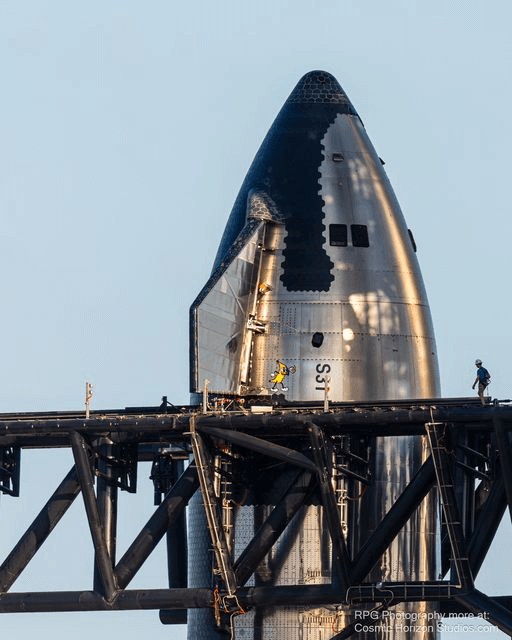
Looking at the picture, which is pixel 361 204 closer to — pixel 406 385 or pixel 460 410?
pixel 406 385

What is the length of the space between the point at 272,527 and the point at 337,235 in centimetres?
1125

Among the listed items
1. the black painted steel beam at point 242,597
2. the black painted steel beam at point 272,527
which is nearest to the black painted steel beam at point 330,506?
the black painted steel beam at point 242,597

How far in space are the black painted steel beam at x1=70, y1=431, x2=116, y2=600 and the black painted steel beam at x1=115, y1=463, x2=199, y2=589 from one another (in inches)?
14.0

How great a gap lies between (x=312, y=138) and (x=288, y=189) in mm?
2196

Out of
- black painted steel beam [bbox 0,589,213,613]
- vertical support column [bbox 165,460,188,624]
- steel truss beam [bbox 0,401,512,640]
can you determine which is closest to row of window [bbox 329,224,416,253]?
steel truss beam [bbox 0,401,512,640]

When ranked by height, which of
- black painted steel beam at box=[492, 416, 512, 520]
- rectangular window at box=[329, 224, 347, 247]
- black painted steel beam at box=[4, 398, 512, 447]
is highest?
rectangular window at box=[329, 224, 347, 247]

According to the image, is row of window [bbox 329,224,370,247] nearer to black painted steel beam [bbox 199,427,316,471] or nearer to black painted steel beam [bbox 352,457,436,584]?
black painted steel beam [bbox 199,427,316,471]

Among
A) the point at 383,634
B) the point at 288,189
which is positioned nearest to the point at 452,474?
the point at 383,634

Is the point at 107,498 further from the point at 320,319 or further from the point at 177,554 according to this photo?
the point at 320,319

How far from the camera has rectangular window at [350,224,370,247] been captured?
8312 centimetres

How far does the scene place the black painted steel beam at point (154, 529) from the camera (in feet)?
257

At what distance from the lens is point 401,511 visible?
75.3 meters

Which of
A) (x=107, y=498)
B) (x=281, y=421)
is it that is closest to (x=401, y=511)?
(x=281, y=421)

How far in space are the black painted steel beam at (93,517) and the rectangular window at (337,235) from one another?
1114 cm
